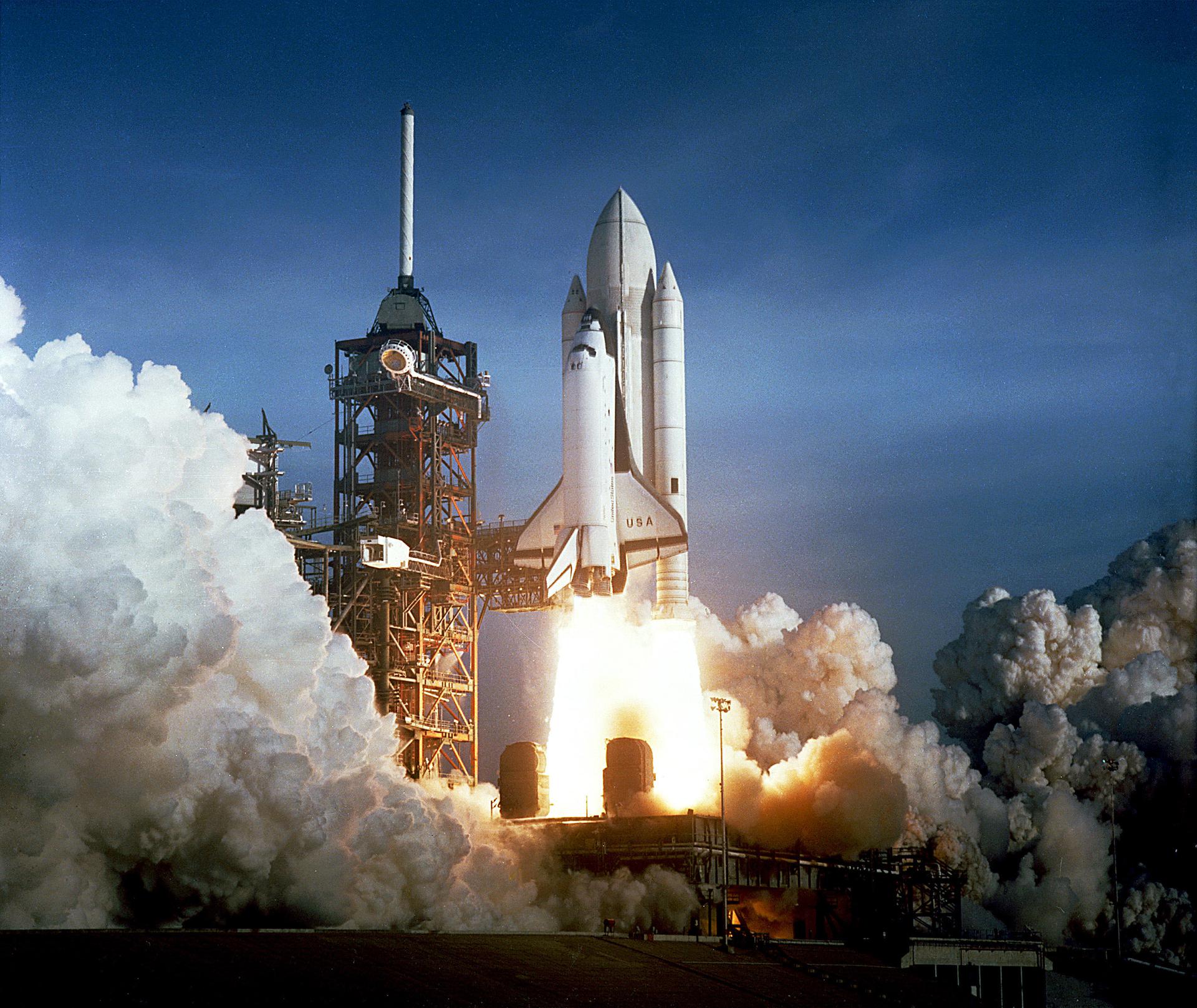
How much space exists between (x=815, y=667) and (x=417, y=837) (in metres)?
40.6

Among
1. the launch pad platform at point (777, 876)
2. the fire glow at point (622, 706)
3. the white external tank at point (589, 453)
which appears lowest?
the launch pad platform at point (777, 876)

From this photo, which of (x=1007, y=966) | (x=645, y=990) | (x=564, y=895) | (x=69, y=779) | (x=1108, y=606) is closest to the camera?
(x=69, y=779)

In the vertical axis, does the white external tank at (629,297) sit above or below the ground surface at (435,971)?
above

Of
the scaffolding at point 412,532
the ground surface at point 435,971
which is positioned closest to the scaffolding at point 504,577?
the scaffolding at point 412,532

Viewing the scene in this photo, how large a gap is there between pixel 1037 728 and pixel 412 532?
35171mm

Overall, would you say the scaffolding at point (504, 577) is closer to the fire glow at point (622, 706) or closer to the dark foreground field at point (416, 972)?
the fire glow at point (622, 706)

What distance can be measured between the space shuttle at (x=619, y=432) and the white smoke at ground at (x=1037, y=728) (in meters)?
14.9

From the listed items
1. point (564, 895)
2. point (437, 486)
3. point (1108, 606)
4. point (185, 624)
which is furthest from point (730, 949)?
point (1108, 606)

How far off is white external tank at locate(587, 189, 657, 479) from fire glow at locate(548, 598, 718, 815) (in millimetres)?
6967

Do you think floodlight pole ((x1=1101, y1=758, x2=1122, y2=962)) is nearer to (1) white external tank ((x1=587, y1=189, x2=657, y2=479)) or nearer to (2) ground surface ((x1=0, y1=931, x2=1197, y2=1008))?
(2) ground surface ((x1=0, y1=931, x2=1197, y2=1008))

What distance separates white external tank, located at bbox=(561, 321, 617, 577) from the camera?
6425 cm

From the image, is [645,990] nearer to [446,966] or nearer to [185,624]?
[446,966]

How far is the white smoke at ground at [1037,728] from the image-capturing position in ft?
265

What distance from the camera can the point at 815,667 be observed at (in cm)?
8612
